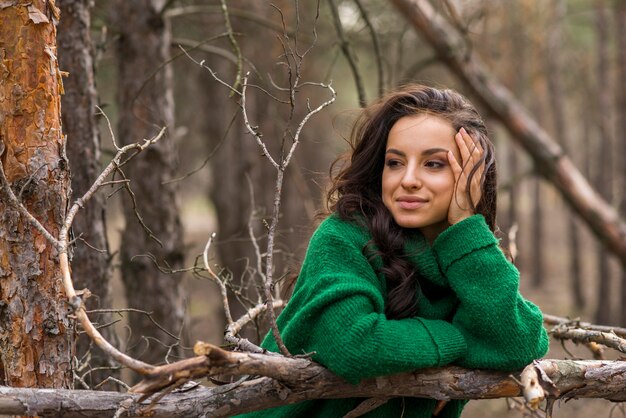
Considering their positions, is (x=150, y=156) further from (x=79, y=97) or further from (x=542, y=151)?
(x=542, y=151)

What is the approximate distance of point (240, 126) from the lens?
29.4 feet

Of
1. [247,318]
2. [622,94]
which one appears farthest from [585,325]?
[622,94]

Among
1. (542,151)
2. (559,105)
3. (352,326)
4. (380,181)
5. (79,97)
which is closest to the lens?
(352,326)

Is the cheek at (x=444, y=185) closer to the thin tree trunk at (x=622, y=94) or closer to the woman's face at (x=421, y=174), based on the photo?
the woman's face at (x=421, y=174)

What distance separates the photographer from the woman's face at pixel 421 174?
2475 millimetres

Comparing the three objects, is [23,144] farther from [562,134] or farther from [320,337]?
[562,134]

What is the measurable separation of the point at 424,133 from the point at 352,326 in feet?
2.57

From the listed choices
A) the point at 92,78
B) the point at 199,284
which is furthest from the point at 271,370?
the point at 199,284

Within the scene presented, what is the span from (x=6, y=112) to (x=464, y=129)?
5.03ft

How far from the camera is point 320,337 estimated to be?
2.18 meters

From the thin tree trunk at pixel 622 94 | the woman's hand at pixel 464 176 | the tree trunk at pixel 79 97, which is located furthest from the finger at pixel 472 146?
the thin tree trunk at pixel 622 94

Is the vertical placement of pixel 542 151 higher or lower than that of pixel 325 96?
lower

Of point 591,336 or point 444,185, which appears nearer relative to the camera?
point 444,185

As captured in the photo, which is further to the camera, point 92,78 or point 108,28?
point 108,28
